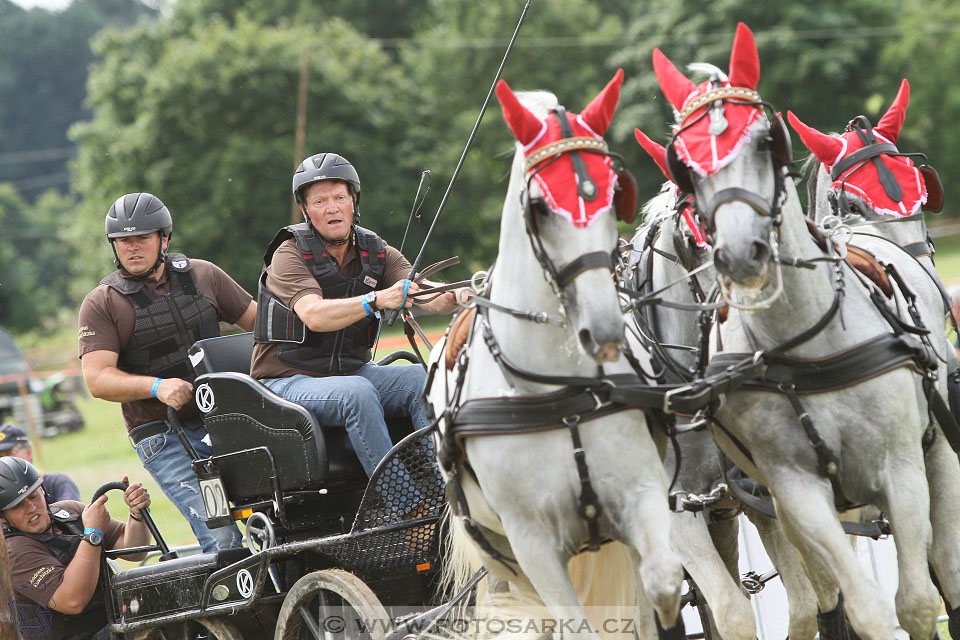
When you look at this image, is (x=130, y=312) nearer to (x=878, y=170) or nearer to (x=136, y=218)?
(x=136, y=218)

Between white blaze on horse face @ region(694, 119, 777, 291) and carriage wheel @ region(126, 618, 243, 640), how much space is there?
3132 mm

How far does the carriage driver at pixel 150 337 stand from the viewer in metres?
5.23

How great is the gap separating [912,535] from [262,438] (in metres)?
2.73

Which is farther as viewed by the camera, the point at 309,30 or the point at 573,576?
the point at 309,30

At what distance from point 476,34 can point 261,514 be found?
33563 mm

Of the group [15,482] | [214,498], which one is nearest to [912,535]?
[214,498]

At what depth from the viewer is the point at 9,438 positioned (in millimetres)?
7191

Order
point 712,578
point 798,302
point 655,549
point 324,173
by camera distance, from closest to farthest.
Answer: point 655,549 → point 798,302 → point 712,578 → point 324,173

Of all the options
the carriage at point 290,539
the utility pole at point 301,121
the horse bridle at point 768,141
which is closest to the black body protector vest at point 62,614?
the carriage at point 290,539

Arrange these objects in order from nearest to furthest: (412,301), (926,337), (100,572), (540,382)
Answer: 1. (540,382)
2. (926,337)
3. (412,301)
4. (100,572)

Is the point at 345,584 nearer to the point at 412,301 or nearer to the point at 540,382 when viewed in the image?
the point at 412,301

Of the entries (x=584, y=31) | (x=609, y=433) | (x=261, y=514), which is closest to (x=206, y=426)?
(x=261, y=514)

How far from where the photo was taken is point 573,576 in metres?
4.15

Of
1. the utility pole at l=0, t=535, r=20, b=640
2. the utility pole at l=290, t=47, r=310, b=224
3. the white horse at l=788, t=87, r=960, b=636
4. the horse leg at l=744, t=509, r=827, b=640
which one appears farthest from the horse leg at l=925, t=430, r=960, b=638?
the utility pole at l=290, t=47, r=310, b=224
